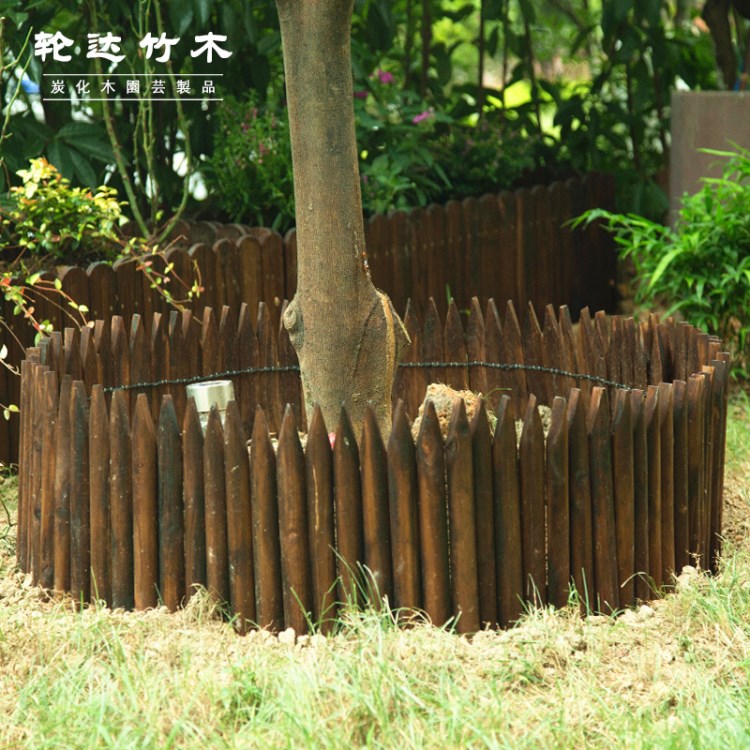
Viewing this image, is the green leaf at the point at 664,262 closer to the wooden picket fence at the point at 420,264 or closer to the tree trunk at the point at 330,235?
the wooden picket fence at the point at 420,264

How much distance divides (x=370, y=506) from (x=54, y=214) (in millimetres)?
2629

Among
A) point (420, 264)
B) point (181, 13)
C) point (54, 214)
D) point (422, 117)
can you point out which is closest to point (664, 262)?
point (420, 264)

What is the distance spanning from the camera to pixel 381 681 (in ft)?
9.59

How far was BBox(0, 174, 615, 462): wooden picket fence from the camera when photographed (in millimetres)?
5148

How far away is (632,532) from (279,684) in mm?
1092

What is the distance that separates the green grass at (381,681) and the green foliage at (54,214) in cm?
210

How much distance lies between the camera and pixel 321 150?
3.70 meters

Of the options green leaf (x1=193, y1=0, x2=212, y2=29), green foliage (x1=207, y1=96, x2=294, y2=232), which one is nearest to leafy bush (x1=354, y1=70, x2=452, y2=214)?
green foliage (x1=207, y1=96, x2=294, y2=232)

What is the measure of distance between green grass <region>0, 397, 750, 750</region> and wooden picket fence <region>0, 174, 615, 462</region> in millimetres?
1809

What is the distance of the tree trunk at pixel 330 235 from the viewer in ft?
12.0

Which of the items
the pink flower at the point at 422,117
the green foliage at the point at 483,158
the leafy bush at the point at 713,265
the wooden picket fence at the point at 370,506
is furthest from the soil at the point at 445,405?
the green foliage at the point at 483,158

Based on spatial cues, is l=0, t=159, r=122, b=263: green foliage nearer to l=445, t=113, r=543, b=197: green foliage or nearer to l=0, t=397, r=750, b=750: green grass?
l=0, t=397, r=750, b=750: green grass

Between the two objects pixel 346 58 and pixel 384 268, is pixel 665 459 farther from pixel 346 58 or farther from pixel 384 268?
pixel 384 268

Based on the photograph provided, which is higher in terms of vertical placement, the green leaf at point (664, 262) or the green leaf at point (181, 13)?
the green leaf at point (181, 13)
